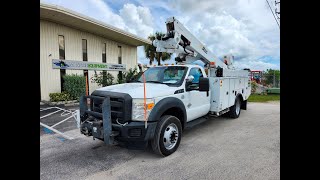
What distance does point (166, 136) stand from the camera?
14.0 feet

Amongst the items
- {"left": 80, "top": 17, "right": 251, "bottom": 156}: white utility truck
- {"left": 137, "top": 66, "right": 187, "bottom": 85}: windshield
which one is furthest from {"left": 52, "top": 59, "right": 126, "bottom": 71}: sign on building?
{"left": 137, "top": 66, "right": 187, "bottom": 85}: windshield

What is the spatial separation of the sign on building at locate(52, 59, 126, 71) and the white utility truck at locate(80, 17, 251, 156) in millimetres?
9241

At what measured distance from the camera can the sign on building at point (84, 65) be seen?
43.1 ft

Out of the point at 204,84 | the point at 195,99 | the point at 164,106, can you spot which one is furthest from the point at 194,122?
the point at 164,106

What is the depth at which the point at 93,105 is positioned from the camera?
14.8ft

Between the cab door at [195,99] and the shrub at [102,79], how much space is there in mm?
10655

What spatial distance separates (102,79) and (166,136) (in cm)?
1185

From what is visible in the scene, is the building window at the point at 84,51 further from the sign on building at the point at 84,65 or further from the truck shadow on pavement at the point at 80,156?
the truck shadow on pavement at the point at 80,156

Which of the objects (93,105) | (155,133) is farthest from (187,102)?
(93,105)

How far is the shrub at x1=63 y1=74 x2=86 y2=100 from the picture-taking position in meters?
13.1

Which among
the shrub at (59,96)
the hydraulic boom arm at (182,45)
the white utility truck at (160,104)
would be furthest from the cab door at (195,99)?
the shrub at (59,96)
